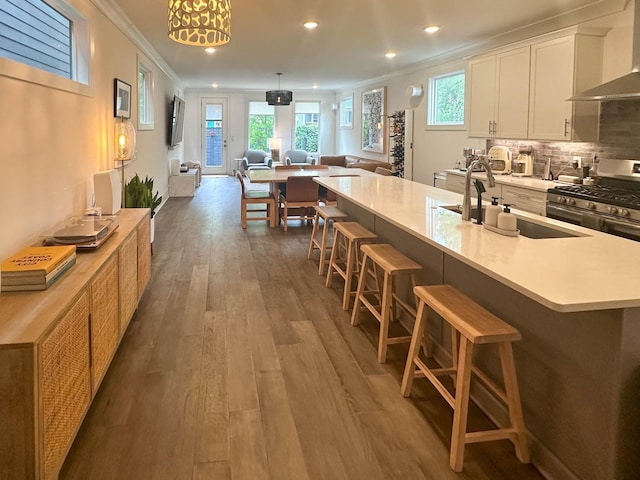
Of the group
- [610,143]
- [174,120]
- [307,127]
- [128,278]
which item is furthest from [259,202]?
[307,127]

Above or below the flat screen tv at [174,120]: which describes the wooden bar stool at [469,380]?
below

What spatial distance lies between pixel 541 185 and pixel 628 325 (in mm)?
3643

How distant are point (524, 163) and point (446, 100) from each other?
2.81 meters

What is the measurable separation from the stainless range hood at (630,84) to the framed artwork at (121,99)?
4.43 m

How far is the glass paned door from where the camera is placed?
15375 mm

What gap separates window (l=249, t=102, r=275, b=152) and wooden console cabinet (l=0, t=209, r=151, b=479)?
1307 centimetres

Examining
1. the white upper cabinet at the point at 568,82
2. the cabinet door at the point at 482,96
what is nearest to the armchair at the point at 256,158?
the cabinet door at the point at 482,96

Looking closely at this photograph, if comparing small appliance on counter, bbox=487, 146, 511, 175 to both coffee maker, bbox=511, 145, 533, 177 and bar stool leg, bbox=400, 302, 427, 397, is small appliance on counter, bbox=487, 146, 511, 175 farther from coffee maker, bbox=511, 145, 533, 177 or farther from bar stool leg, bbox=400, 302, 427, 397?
bar stool leg, bbox=400, 302, 427, 397

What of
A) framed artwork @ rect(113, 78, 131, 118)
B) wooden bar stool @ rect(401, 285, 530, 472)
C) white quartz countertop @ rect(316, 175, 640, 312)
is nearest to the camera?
white quartz countertop @ rect(316, 175, 640, 312)

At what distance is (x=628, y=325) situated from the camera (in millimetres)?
1760

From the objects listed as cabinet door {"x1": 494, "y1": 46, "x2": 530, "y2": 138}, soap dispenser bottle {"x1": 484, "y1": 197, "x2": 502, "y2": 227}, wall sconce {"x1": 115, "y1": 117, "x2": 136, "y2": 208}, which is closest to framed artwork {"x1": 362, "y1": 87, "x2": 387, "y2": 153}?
cabinet door {"x1": 494, "y1": 46, "x2": 530, "y2": 138}

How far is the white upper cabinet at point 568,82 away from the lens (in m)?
4.90

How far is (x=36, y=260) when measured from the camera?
2445 mm

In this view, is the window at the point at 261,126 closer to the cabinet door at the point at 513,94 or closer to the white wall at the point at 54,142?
the white wall at the point at 54,142
